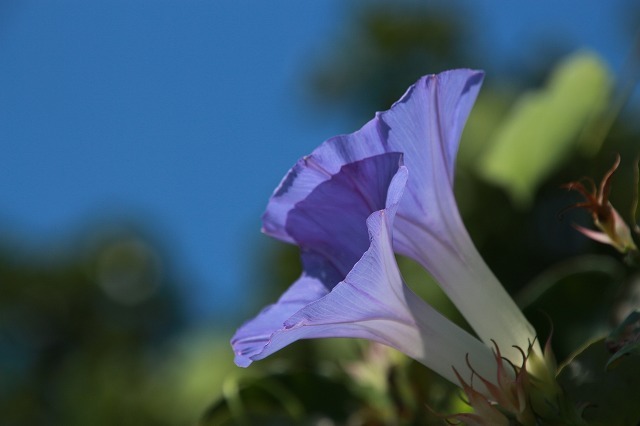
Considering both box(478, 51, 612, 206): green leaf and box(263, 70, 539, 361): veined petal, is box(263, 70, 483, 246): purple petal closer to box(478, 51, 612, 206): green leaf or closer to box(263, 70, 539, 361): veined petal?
box(263, 70, 539, 361): veined petal

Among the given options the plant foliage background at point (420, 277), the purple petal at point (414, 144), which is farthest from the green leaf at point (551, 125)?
the purple petal at point (414, 144)

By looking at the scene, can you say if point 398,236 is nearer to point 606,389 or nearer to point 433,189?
point 433,189

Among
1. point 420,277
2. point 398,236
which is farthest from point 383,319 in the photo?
point 420,277

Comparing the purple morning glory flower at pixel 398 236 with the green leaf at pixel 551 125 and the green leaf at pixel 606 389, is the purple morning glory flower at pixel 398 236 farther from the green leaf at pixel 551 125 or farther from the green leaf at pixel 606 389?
the green leaf at pixel 551 125

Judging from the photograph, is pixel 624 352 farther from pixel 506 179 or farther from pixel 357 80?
pixel 357 80

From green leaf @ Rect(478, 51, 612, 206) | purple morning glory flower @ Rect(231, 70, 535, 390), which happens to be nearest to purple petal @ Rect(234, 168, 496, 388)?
purple morning glory flower @ Rect(231, 70, 535, 390)

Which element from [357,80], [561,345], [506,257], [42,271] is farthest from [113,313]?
[561,345]

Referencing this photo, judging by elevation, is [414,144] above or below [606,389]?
above
